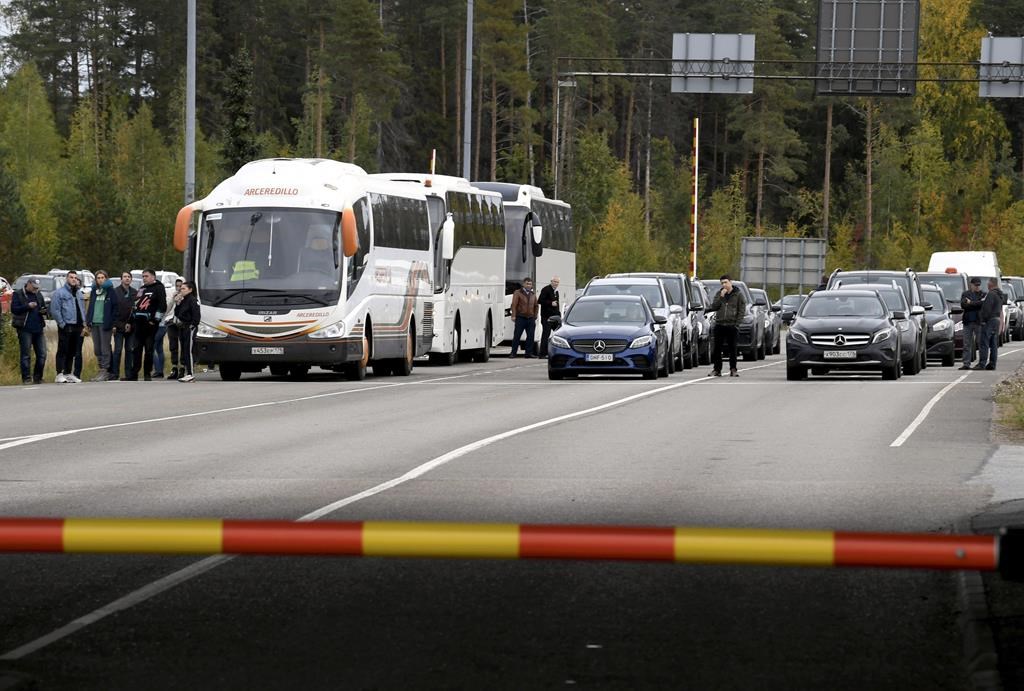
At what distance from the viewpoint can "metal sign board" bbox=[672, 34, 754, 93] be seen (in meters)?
47.9

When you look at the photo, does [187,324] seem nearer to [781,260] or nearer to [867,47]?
[867,47]

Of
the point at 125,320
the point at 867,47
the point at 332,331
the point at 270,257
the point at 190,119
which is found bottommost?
the point at 332,331

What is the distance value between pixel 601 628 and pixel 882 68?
3764 centimetres

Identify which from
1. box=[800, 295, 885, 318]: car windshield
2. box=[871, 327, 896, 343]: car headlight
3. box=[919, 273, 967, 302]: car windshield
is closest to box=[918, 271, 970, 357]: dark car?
box=[919, 273, 967, 302]: car windshield

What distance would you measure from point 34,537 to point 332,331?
2678cm

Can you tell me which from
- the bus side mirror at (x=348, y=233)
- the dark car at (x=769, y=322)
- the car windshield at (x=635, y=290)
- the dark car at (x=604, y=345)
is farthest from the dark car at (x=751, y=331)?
the bus side mirror at (x=348, y=233)

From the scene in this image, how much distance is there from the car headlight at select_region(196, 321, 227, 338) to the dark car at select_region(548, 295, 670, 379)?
Answer: 5446mm

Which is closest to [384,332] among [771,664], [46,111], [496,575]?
[496,575]

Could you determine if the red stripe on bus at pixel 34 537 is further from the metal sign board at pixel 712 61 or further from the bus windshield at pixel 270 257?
the metal sign board at pixel 712 61

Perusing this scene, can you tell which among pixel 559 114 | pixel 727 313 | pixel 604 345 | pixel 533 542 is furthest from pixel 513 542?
pixel 559 114

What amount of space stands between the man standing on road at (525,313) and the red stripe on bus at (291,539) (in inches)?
1502

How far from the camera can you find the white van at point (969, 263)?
60250 millimetres

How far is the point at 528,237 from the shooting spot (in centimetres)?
5038

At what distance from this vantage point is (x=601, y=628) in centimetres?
910
